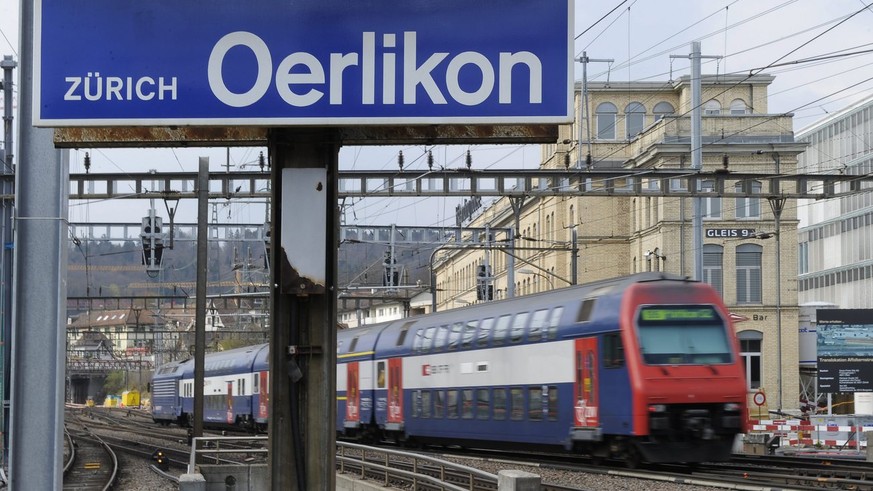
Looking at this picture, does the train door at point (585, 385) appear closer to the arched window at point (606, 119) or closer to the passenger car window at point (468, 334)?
the passenger car window at point (468, 334)

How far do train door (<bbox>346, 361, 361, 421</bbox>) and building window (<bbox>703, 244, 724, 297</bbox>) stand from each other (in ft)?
106

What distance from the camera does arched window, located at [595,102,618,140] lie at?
235 ft

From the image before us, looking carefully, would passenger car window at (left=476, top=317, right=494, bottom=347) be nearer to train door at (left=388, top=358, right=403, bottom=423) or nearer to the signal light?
train door at (left=388, top=358, right=403, bottom=423)

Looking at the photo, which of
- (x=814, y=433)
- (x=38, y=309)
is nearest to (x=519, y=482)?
(x=38, y=309)

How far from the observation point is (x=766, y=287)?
61500 millimetres

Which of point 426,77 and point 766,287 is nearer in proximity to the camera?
point 426,77

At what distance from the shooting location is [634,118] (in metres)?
72.2

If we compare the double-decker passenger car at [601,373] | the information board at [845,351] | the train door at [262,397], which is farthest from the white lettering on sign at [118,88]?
the train door at [262,397]

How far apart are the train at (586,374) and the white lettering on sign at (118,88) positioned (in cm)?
1452

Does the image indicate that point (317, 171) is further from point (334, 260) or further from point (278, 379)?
point (278, 379)

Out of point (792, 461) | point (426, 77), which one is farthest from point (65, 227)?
point (792, 461)

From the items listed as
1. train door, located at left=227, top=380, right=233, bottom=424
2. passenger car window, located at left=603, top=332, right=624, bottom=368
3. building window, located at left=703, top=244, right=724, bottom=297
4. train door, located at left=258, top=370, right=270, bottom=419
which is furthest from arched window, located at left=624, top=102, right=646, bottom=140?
passenger car window, located at left=603, top=332, right=624, bottom=368

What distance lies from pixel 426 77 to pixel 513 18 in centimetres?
51

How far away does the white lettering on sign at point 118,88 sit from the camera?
5.97m
